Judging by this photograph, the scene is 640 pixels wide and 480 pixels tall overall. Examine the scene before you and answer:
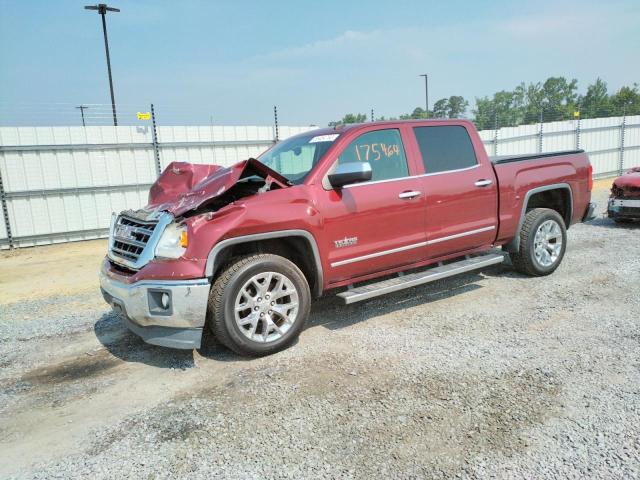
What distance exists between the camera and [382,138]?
15.2 ft

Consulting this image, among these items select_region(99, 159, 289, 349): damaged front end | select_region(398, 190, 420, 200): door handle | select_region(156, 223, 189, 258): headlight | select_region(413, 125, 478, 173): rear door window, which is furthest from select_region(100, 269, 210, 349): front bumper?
select_region(413, 125, 478, 173): rear door window

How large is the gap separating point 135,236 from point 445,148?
3.28 metres

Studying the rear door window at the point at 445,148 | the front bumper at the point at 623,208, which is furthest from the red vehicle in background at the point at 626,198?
the rear door window at the point at 445,148

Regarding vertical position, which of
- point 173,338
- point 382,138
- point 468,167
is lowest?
point 173,338

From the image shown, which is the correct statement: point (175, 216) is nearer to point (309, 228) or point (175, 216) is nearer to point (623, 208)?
point (309, 228)

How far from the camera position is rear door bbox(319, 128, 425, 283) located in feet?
13.7

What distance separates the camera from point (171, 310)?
11.4 ft

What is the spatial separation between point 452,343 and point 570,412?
1177 mm

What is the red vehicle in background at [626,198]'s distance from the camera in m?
8.44

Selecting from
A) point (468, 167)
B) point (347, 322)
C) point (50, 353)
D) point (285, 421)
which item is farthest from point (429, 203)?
point (50, 353)

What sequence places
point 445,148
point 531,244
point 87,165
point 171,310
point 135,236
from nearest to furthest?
point 171,310
point 135,236
point 445,148
point 531,244
point 87,165

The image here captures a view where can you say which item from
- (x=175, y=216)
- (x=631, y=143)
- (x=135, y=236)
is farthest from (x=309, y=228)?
(x=631, y=143)

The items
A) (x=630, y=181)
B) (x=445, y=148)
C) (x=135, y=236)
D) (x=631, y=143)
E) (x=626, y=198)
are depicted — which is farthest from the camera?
(x=631, y=143)

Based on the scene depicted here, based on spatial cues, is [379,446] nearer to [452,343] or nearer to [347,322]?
[452,343]
